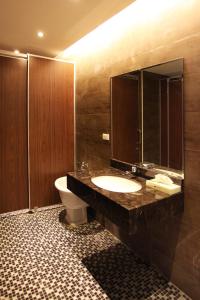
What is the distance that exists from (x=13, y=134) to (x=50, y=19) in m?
1.59

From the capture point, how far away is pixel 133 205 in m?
1.42

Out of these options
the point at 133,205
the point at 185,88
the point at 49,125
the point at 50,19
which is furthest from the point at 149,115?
the point at 49,125

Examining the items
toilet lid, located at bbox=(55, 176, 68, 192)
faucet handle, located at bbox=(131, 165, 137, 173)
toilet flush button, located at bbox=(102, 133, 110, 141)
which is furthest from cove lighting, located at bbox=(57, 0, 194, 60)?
toilet lid, located at bbox=(55, 176, 68, 192)

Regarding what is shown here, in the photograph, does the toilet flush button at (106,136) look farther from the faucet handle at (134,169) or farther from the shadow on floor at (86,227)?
the shadow on floor at (86,227)

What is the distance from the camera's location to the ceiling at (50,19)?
5.98 feet

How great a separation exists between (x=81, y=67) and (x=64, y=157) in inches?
51.9

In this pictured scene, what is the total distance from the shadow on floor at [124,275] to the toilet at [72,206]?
2.13 feet

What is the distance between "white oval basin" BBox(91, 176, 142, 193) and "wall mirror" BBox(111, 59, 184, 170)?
271 mm

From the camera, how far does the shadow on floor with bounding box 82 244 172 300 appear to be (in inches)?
68.5

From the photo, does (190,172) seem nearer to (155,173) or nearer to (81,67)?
(155,173)

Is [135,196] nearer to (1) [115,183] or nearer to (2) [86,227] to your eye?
(1) [115,183]

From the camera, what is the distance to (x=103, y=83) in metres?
2.61

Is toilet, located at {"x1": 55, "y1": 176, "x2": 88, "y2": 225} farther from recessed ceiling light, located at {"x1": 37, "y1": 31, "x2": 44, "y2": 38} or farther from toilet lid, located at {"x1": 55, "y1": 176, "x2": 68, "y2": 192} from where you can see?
recessed ceiling light, located at {"x1": 37, "y1": 31, "x2": 44, "y2": 38}

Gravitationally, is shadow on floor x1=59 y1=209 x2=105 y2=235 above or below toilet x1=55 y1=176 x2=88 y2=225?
below
